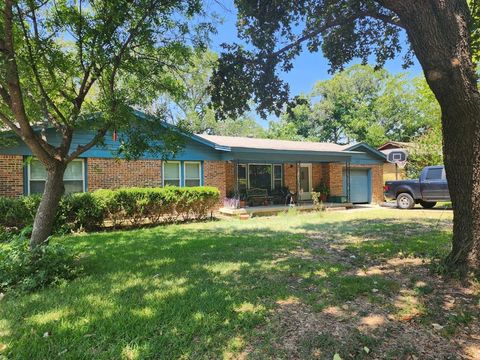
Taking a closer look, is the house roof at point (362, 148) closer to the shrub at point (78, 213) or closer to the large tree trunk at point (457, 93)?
the shrub at point (78, 213)

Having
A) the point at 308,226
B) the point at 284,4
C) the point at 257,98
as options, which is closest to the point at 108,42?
the point at 257,98

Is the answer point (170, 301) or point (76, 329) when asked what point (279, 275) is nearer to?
point (170, 301)

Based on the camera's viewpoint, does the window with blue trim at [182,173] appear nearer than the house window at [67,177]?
No

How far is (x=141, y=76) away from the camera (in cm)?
648

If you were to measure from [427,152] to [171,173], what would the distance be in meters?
15.5

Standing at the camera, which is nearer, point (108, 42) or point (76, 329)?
point (76, 329)

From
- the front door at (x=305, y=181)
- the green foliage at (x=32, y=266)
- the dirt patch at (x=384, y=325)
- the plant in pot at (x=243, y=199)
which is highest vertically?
the front door at (x=305, y=181)

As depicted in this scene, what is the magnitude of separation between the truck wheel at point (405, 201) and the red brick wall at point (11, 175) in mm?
15683

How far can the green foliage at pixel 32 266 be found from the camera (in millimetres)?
4523

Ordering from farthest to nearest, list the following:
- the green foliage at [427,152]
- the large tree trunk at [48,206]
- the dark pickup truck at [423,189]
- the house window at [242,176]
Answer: the green foliage at [427,152], the house window at [242,176], the dark pickup truck at [423,189], the large tree trunk at [48,206]

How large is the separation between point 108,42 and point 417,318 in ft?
18.7

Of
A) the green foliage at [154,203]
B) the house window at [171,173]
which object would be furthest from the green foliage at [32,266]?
the house window at [171,173]

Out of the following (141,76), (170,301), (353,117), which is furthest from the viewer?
(353,117)

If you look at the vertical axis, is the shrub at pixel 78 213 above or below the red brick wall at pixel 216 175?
below
